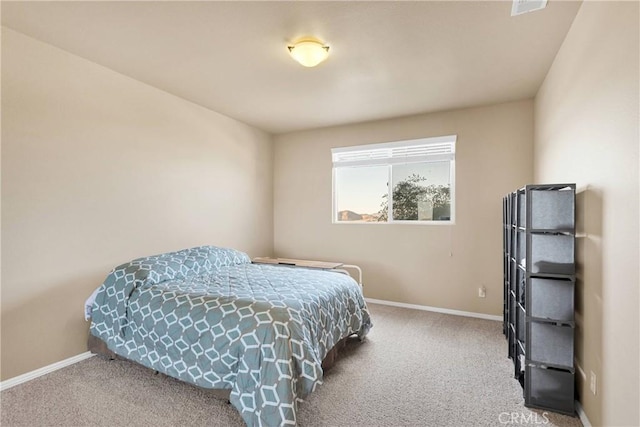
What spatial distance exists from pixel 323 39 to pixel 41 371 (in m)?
3.40

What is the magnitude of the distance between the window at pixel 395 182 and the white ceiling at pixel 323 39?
0.74m

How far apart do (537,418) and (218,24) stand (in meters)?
3.34

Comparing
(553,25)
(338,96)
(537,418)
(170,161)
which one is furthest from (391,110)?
(537,418)

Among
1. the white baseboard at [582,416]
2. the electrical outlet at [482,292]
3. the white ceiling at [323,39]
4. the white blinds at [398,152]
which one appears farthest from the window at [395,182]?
the white baseboard at [582,416]

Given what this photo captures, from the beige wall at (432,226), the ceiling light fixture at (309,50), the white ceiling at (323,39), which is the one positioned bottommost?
the beige wall at (432,226)

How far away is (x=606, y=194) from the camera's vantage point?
1755mm

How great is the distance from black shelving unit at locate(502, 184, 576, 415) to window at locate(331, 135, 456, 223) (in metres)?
2.08

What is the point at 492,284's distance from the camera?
3951 millimetres

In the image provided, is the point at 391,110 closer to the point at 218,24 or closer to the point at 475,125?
the point at 475,125

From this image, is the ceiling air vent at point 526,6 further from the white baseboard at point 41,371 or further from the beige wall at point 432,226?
the white baseboard at point 41,371

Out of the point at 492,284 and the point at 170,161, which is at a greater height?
the point at 170,161

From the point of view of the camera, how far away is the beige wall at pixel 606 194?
149 centimetres

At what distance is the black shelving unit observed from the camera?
6.79 feet

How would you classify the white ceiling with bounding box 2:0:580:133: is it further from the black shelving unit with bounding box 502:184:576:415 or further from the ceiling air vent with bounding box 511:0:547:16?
the black shelving unit with bounding box 502:184:576:415
